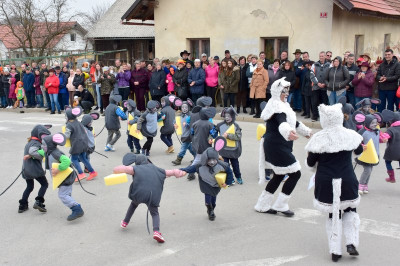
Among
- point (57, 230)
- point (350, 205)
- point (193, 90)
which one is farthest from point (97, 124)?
point (350, 205)

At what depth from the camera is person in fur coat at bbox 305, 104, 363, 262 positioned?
17.0ft

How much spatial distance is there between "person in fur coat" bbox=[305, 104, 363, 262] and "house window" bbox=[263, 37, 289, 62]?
11830 mm

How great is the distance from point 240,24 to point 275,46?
5.38 ft

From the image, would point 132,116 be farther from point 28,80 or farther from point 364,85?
point 28,80

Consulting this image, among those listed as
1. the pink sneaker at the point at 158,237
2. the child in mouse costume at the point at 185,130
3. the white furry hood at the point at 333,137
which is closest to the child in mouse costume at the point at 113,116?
the child in mouse costume at the point at 185,130

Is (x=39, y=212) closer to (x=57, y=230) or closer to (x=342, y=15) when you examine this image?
(x=57, y=230)

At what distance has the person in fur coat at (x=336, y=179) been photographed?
5168 millimetres

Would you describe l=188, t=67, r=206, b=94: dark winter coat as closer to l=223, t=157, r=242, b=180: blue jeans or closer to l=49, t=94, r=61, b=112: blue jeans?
l=49, t=94, r=61, b=112: blue jeans

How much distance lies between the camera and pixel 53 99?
57.9 feet

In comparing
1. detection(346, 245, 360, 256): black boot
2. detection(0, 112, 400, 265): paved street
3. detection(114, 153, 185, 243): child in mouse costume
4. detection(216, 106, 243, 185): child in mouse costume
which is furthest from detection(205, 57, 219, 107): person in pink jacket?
detection(346, 245, 360, 256): black boot

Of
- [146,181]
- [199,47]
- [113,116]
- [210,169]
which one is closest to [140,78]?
[199,47]

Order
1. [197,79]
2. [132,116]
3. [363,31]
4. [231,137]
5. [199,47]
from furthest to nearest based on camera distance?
1. [199,47]
2. [363,31]
3. [197,79]
4. [132,116]
5. [231,137]

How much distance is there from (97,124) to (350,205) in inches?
433

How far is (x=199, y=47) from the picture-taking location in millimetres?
18906
